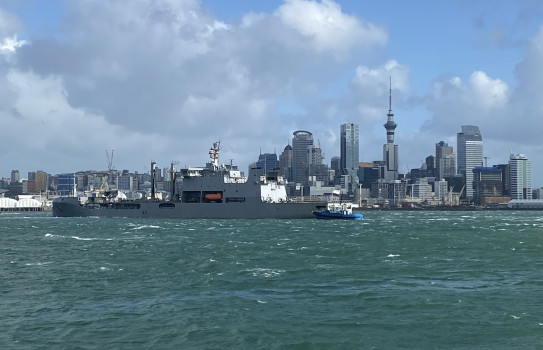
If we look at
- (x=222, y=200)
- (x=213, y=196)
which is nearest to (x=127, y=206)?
(x=213, y=196)

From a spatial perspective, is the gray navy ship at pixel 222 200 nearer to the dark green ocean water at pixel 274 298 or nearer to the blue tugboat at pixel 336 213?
the blue tugboat at pixel 336 213

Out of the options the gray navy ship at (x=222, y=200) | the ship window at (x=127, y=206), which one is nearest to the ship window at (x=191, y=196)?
the gray navy ship at (x=222, y=200)

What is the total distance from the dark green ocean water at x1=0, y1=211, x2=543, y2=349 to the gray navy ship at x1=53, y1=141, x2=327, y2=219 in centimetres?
5371

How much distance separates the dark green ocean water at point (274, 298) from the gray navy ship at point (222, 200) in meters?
53.7

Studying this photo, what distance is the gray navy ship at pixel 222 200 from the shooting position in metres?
106

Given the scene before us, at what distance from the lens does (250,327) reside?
955 inches

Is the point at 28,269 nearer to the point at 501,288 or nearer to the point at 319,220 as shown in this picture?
the point at 501,288

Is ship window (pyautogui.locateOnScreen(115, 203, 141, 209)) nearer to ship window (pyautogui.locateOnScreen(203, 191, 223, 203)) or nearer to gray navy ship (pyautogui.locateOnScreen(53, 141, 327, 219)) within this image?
gray navy ship (pyautogui.locateOnScreen(53, 141, 327, 219))

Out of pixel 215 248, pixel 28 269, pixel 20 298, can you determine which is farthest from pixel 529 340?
pixel 215 248

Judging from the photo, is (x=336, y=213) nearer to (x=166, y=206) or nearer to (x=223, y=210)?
(x=223, y=210)

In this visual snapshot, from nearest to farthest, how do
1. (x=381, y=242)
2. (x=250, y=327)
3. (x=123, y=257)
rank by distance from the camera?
(x=250, y=327)
(x=123, y=257)
(x=381, y=242)

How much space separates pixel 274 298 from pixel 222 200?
7918cm

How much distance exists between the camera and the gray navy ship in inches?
4186

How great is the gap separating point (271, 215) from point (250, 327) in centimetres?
8157
